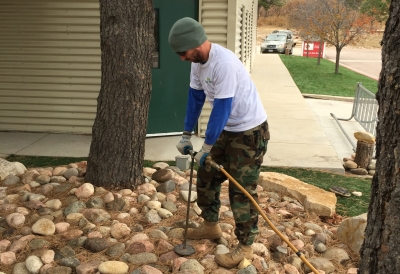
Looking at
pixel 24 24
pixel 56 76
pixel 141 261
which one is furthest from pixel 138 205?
pixel 24 24

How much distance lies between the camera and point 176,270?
123 inches

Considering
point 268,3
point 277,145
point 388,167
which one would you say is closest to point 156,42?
point 277,145

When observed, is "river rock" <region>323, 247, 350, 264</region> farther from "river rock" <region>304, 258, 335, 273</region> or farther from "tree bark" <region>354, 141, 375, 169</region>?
"tree bark" <region>354, 141, 375, 169</region>

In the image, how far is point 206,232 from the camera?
351cm

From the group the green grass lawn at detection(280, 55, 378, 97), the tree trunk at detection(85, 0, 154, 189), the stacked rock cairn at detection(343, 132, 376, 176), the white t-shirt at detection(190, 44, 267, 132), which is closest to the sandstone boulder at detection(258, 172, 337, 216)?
the tree trunk at detection(85, 0, 154, 189)

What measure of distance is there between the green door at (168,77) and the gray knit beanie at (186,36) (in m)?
4.33

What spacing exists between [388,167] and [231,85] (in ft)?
3.89

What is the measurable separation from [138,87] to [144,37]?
0.53 metres

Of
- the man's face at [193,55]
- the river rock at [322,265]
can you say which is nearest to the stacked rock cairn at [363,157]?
the river rock at [322,265]

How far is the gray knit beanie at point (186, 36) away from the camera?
9.00ft

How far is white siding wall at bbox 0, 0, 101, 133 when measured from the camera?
7180mm

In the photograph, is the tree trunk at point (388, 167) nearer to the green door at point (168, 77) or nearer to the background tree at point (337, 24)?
the green door at point (168, 77)

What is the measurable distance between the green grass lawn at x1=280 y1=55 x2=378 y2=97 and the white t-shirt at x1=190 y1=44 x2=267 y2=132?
11932mm

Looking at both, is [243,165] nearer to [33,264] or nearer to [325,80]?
[33,264]
